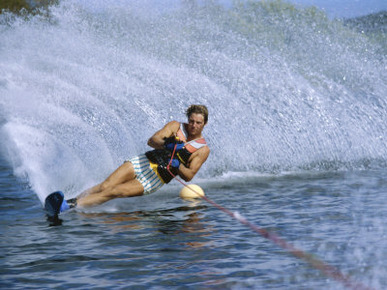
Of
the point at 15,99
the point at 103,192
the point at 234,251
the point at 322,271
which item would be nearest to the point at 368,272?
the point at 322,271

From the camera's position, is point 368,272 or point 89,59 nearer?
point 368,272

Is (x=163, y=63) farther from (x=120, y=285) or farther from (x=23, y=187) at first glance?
(x=120, y=285)

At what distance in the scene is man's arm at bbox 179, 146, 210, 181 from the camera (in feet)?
22.8

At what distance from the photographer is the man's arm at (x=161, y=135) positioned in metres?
7.02

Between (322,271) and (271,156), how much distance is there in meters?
6.01

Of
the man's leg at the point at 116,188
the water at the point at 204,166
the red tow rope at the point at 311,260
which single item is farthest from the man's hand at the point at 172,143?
the red tow rope at the point at 311,260

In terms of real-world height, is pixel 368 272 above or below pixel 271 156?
below

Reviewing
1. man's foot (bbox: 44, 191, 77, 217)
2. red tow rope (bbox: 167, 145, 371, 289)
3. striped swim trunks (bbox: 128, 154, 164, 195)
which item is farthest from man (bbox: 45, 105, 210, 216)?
red tow rope (bbox: 167, 145, 371, 289)

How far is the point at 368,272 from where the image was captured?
4.65 m

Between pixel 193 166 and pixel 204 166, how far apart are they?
10.0ft

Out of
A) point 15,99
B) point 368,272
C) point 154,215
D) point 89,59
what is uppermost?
point 89,59

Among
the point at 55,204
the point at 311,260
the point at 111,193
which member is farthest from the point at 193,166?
the point at 311,260

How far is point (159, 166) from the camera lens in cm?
709

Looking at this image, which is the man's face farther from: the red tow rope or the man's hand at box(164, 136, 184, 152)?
the red tow rope
